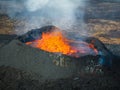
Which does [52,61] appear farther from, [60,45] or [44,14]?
[44,14]

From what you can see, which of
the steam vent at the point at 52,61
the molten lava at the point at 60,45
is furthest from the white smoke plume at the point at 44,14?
the steam vent at the point at 52,61

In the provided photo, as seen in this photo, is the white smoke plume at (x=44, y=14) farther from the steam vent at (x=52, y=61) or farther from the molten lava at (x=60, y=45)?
the steam vent at (x=52, y=61)

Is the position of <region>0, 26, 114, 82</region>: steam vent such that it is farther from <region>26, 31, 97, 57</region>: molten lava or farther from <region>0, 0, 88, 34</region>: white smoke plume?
<region>0, 0, 88, 34</region>: white smoke plume

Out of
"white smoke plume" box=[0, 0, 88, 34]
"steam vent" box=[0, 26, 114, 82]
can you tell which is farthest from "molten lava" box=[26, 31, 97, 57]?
"white smoke plume" box=[0, 0, 88, 34]

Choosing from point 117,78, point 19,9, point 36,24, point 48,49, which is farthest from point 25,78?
point 19,9

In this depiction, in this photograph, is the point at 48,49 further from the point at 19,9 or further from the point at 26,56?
the point at 19,9

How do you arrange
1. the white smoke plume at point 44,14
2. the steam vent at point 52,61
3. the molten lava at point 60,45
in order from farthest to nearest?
the white smoke plume at point 44,14
the molten lava at point 60,45
the steam vent at point 52,61

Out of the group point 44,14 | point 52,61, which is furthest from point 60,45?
point 44,14

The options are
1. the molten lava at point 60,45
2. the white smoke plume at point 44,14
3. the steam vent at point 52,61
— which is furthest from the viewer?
the white smoke plume at point 44,14
